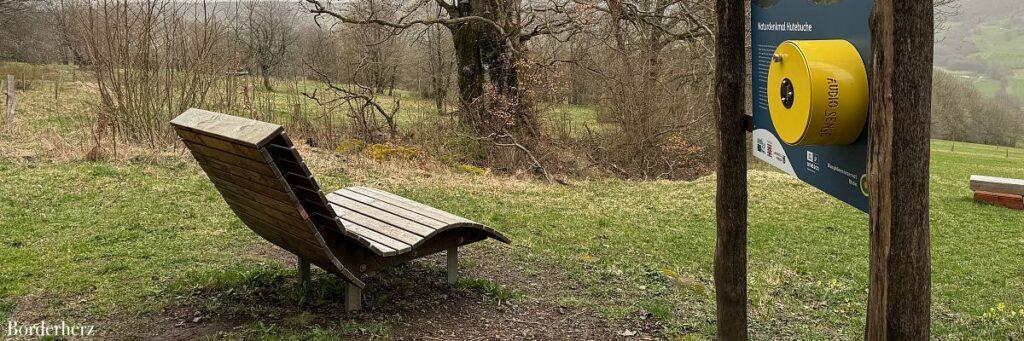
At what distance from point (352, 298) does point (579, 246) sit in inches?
113

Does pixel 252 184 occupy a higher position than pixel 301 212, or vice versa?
pixel 252 184

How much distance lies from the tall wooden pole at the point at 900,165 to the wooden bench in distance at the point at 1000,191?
32.6 feet

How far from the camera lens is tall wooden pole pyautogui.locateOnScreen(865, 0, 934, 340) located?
2.41 m

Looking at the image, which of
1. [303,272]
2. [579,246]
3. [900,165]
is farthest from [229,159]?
[579,246]

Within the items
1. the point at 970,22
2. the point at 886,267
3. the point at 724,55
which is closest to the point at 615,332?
the point at 724,55

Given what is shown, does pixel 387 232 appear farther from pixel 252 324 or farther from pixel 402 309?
pixel 252 324

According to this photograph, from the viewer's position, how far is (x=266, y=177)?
3.68 meters

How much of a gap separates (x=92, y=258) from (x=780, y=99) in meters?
5.06

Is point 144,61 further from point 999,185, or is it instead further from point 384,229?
point 999,185

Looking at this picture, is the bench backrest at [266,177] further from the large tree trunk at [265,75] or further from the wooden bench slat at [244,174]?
the large tree trunk at [265,75]

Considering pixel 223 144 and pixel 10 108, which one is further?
pixel 10 108

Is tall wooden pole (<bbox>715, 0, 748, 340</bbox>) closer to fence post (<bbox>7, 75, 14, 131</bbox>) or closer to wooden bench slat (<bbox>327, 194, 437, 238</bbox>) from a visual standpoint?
wooden bench slat (<bbox>327, 194, 437, 238</bbox>)

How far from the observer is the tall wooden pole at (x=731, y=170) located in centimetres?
348

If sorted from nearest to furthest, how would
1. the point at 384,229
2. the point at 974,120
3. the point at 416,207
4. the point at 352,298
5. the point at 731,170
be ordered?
1. the point at 731,170
2. the point at 352,298
3. the point at 384,229
4. the point at 416,207
5. the point at 974,120
